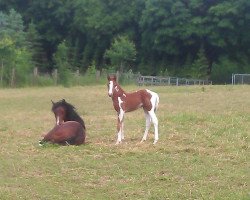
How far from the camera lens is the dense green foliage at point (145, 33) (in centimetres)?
5625

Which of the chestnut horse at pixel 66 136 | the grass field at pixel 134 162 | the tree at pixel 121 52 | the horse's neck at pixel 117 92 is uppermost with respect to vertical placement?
the tree at pixel 121 52

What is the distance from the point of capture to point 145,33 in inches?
2430

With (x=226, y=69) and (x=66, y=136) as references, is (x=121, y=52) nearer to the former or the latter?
(x=226, y=69)

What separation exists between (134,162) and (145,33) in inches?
2064

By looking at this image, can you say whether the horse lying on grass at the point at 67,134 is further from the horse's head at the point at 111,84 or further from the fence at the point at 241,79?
the fence at the point at 241,79

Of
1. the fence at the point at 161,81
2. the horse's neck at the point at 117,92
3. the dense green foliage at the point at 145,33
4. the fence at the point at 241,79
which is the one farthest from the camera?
the dense green foliage at the point at 145,33

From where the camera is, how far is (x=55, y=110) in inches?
487

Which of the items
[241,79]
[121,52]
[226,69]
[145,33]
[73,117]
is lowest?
[241,79]

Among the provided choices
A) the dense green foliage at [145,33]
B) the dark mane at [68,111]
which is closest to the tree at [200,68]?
the dense green foliage at [145,33]

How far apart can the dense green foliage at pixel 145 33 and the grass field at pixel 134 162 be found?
122 feet

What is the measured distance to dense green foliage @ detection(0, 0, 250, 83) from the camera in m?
56.2

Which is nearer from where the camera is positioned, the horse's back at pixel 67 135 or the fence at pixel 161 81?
the horse's back at pixel 67 135

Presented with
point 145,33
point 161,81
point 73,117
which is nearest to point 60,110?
point 73,117

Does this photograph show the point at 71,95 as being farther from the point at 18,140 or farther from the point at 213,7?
the point at 213,7
